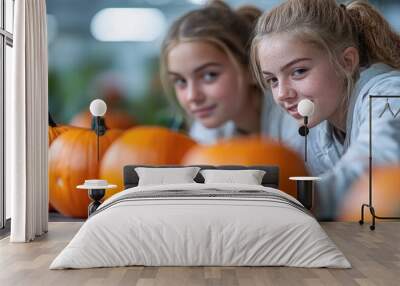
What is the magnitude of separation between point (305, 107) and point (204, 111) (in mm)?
1190

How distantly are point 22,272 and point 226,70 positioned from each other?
12.6 ft

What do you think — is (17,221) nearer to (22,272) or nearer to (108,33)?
(22,272)

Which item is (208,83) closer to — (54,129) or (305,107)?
(305,107)

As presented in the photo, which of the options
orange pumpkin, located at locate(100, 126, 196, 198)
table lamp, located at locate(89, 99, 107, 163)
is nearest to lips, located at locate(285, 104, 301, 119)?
orange pumpkin, located at locate(100, 126, 196, 198)

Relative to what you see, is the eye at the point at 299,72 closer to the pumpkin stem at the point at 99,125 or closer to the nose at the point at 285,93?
the nose at the point at 285,93

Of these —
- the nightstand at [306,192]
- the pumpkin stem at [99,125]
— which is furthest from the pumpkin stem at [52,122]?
the nightstand at [306,192]

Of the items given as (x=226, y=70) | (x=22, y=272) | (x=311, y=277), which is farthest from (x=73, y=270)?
(x=226, y=70)

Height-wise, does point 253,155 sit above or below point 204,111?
below

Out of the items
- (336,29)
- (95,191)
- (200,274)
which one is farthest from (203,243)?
(336,29)

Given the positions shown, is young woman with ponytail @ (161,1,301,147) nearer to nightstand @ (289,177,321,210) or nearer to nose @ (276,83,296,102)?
nose @ (276,83,296,102)

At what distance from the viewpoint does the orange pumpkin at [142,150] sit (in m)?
7.79

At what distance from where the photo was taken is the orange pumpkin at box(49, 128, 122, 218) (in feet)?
25.5

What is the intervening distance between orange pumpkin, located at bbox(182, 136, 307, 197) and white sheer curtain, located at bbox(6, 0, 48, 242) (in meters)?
1.85

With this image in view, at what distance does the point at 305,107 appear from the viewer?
7.35 m
